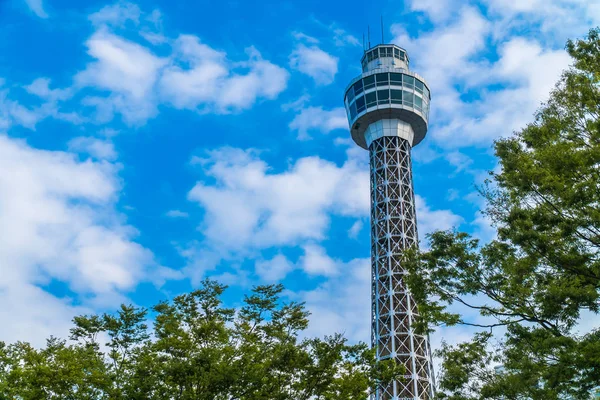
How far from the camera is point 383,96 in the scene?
246 ft

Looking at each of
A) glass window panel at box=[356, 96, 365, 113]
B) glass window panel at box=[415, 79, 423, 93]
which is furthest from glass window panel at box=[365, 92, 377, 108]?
→ glass window panel at box=[415, 79, 423, 93]

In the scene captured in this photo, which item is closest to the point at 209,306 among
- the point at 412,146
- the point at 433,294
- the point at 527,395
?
the point at 433,294

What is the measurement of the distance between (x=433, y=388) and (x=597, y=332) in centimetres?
5323

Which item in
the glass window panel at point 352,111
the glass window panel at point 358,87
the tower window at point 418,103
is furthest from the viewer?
the glass window panel at point 352,111

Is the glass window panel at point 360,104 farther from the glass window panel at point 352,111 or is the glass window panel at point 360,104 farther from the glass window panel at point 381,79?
the glass window panel at point 381,79

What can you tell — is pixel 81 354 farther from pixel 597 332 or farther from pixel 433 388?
pixel 433 388

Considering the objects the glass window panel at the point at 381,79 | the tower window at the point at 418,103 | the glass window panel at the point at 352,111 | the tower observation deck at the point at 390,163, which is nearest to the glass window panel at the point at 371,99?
the tower observation deck at the point at 390,163

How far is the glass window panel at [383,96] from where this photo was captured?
74688mm

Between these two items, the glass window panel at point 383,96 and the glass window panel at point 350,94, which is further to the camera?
the glass window panel at point 350,94

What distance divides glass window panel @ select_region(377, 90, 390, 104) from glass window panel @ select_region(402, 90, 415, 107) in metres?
2.32

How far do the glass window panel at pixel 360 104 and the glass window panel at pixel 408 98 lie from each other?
552 cm

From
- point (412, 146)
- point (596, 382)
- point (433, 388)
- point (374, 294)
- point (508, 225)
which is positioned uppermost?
point (412, 146)

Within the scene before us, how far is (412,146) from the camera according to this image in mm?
81500

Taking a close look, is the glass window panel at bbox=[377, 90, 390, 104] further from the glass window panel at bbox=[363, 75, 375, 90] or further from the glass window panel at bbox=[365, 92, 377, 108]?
the glass window panel at bbox=[363, 75, 375, 90]
